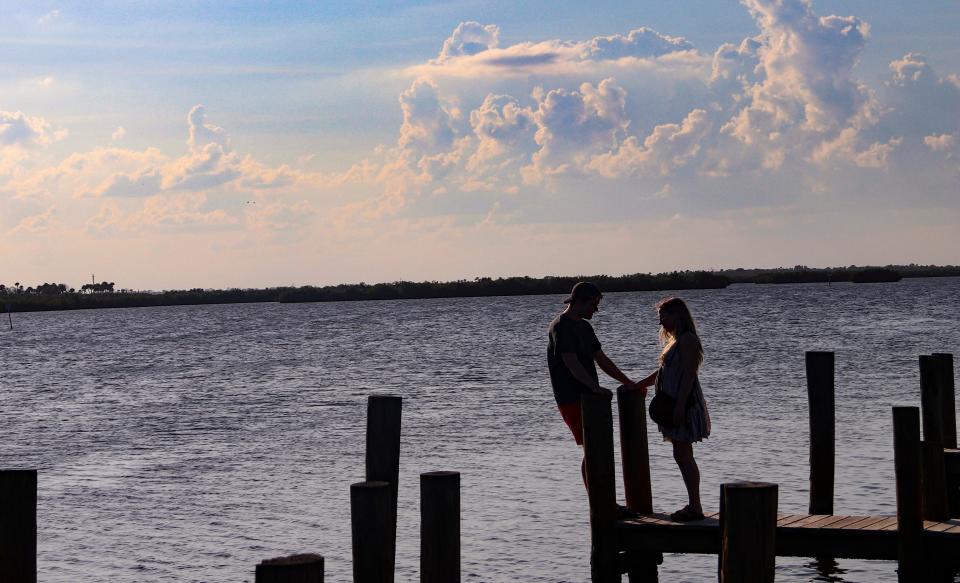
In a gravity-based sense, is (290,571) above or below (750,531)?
above

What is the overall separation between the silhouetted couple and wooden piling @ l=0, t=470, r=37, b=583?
4264 mm

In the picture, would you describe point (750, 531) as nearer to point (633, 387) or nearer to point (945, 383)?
point (633, 387)

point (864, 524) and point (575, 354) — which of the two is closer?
point (864, 524)

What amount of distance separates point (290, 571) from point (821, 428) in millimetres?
7649

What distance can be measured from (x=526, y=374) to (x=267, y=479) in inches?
805

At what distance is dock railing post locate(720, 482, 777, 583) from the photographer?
25.0 ft

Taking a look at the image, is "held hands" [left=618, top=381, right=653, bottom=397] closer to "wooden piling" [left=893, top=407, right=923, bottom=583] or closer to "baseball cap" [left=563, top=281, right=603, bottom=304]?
"baseball cap" [left=563, top=281, right=603, bottom=304]

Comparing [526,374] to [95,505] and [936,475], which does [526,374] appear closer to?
[95,505]

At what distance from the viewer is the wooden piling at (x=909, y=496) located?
9.19 meters

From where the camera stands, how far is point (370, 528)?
7.43 meters

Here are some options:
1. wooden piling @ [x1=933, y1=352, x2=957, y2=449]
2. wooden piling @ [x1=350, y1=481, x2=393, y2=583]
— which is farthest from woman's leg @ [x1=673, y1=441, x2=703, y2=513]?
wooden piling @ [x1=933, y1=352, x2=957, y2=449]

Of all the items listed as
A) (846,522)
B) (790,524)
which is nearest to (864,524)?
(846,522)

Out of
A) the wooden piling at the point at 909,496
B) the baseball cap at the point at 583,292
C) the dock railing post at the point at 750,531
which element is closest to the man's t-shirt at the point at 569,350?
the baseball cap at the point at 583,292

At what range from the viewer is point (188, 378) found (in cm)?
4344
